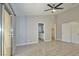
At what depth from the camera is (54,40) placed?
636 centimetres

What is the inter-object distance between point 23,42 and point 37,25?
4.07 ft

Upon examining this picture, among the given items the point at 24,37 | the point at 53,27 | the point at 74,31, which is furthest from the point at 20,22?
the point at 74,31

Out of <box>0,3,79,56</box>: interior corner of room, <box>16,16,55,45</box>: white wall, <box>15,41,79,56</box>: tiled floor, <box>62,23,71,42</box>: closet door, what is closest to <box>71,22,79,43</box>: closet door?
<box>0,3,79,56</box>: interior corner of room

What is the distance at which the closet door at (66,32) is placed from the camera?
705 cm

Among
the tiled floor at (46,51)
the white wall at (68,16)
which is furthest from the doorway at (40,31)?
the white wall at (68,16)

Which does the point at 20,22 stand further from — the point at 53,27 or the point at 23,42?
the point at 53,27

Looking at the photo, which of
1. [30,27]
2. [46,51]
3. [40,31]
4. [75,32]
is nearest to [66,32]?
[75,32]

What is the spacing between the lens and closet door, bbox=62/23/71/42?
277 inches

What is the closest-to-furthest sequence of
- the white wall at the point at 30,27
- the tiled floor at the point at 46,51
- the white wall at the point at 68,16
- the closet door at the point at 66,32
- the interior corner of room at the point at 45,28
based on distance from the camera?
the tiled floor at the point at 46,51, the interior corner of room at the point at 45,28, the white wall at the point at 30,27, the white wall at the point at 68,16, the closet door at the point at 66,32

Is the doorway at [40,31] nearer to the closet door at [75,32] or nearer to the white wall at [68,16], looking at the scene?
the white wall at [68,16]

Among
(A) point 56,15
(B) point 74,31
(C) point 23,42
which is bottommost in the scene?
(C) point 23,42

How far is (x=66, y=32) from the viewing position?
7293 millimetres

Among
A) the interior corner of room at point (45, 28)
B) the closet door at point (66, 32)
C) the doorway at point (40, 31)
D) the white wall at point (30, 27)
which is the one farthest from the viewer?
the closet door at point (66, 32)

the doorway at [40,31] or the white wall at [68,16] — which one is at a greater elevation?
the white wall at [68,16]
